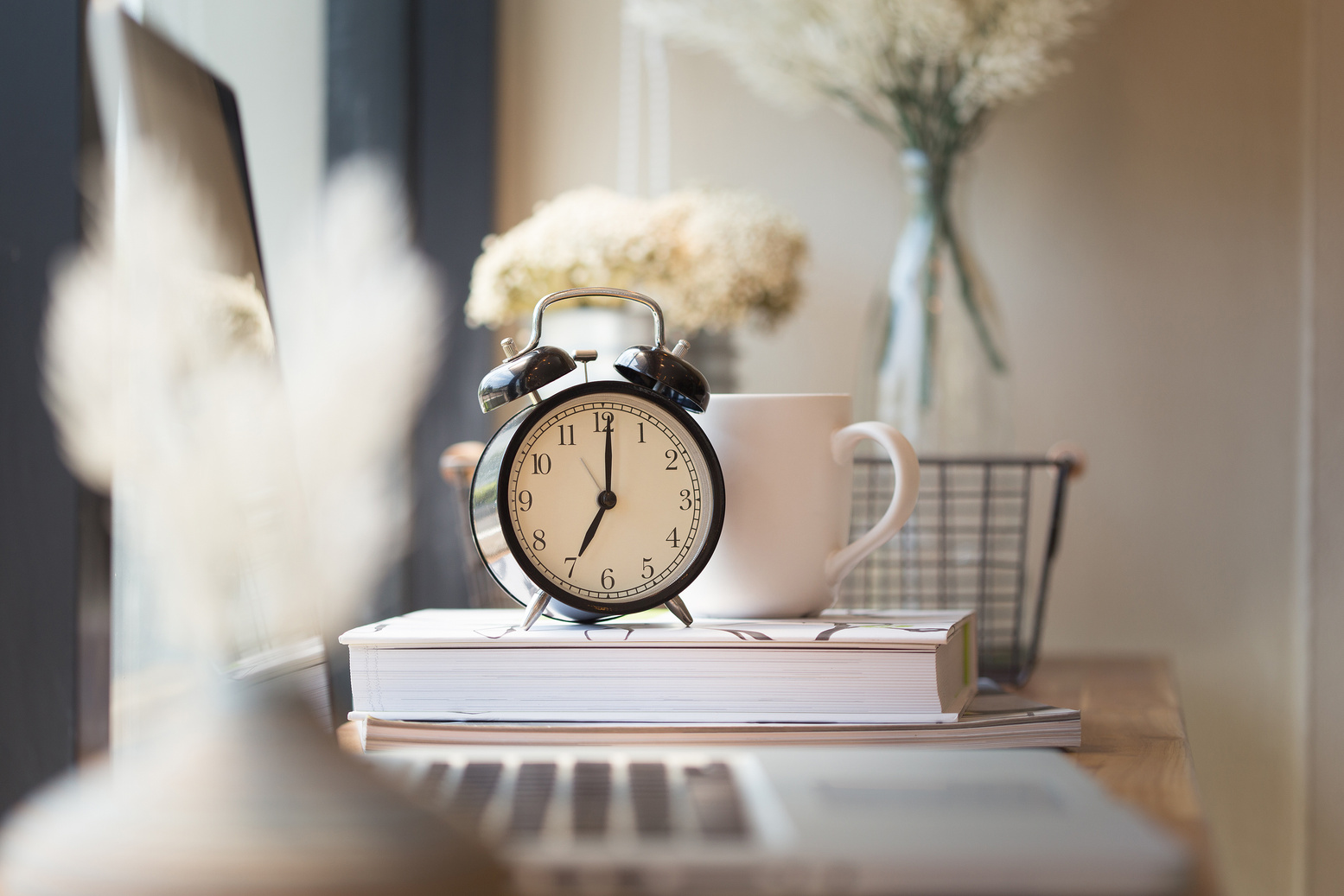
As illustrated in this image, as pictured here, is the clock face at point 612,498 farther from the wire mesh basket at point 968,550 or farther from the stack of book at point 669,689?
the wire mesh basket at point 968,550

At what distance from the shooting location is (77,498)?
60 centimetres

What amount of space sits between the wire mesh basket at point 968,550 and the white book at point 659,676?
0.35 meters

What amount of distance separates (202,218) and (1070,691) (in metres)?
0.72

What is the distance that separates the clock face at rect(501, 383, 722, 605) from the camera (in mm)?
603

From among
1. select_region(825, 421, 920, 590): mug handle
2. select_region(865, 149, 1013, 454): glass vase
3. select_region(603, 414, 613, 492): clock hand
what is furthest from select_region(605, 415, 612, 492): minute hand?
select_region(865, 149, 1013, 454): glass vase

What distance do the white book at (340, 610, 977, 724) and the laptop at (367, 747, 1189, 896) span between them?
5 cm

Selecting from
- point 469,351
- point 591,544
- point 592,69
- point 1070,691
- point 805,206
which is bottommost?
point 1070,691

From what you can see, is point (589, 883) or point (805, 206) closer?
point (589, 883)

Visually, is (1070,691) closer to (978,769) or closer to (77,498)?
(978,769)

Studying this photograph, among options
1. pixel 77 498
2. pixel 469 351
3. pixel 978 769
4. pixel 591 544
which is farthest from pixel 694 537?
pixel 469 351

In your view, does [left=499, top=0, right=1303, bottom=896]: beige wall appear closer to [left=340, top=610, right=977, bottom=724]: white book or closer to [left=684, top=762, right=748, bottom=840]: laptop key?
[left=340, top=610, right=977, bottom=724]: white book

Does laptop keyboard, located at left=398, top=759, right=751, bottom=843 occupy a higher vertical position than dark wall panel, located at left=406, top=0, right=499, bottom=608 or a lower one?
lower

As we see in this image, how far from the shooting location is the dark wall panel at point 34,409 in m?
0.58

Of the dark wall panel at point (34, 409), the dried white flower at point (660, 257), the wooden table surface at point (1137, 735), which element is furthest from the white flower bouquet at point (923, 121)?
the dark wall panel at point (34, 409)
